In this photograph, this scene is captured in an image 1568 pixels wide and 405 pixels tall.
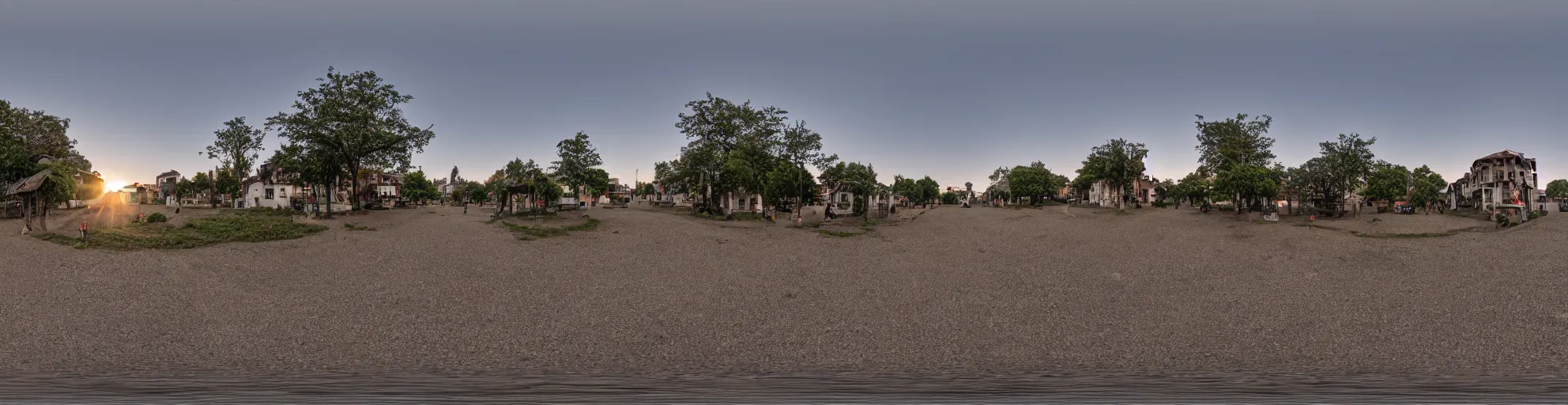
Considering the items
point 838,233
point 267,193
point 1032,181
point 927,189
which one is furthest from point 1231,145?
point 267,193

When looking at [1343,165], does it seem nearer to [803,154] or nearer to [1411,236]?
[1411,236]

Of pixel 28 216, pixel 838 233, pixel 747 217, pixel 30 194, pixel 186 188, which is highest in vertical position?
pixel 186 188

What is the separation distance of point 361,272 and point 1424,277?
26.5 m

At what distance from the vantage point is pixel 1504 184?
2552 centimetres

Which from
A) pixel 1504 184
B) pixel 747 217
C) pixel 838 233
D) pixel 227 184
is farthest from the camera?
pixel 227 184

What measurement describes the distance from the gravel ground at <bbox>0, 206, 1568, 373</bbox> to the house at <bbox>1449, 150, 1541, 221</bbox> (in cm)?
588

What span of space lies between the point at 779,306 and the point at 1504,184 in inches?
Result: 1389

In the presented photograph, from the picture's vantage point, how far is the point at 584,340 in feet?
32.3

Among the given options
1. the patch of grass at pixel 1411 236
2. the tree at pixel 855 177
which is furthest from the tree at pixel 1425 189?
the tree at pixel 855 177

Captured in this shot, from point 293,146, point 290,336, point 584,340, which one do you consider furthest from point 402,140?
point 584,340

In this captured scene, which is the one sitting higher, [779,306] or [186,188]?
[186,188]

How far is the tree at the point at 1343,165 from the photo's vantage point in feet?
114

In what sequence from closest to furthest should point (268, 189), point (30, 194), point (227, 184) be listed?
1. point (30, 194)
2. point (268, 189)
3. point (227, 184)

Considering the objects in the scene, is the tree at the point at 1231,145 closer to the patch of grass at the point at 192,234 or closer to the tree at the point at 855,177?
the tree at the point at 855,177
